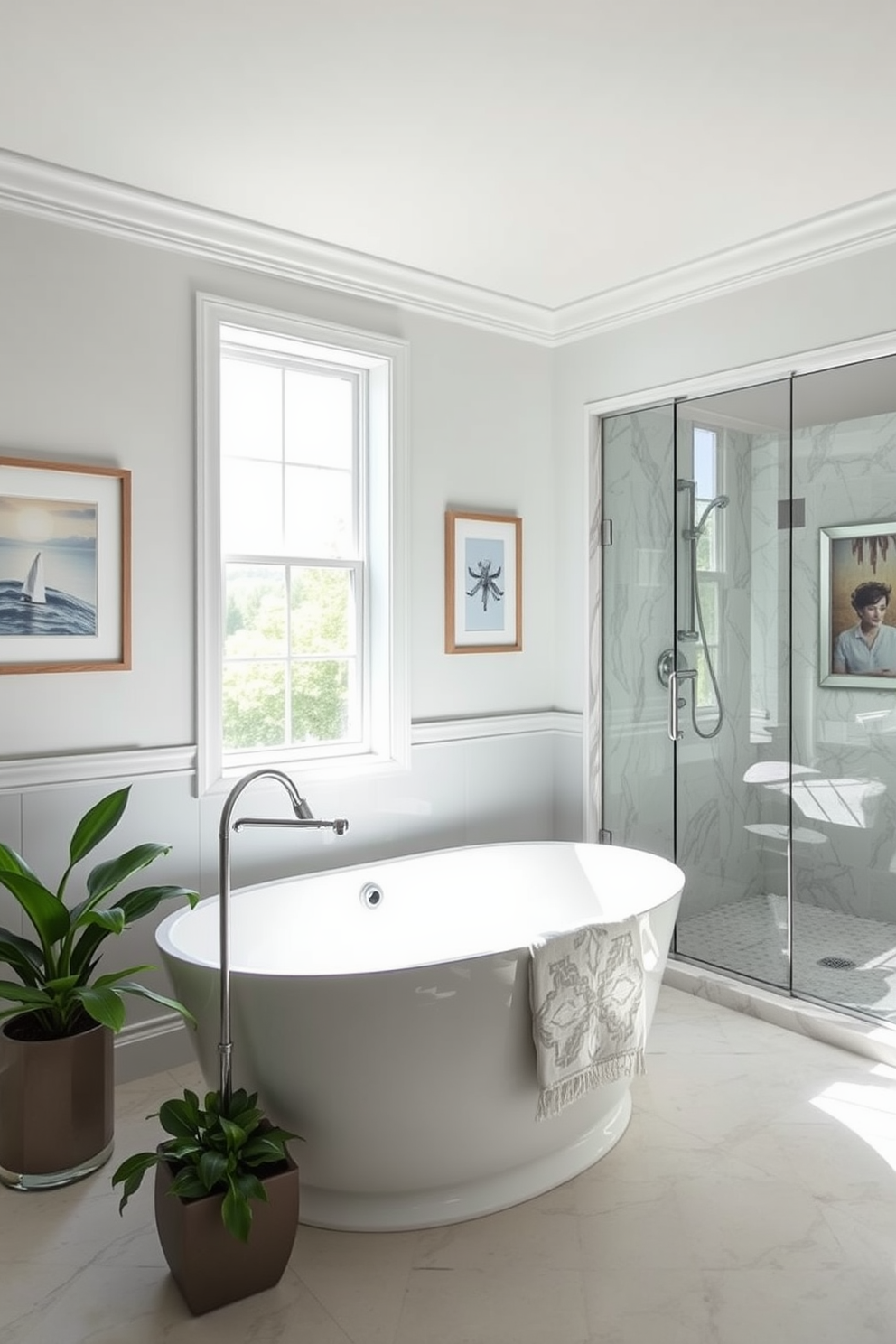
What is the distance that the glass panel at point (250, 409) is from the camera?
3266mm

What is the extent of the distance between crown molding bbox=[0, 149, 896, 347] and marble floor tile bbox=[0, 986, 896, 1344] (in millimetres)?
2497

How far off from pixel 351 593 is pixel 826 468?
1.63 meters

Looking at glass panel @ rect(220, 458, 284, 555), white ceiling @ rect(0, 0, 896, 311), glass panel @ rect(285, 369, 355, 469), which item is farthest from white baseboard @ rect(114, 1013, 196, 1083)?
white ceiling @ rect(0, 0, 896, 311)

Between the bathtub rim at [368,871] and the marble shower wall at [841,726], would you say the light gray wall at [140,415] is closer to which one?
the bathtub rim at [368,871]

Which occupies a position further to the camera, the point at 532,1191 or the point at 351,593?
the point at 351,593

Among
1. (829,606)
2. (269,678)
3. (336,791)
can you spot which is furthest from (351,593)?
(829,606)

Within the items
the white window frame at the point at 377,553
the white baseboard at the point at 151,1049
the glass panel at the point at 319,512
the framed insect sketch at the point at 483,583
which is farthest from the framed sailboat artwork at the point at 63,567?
the framed insect sketch at the point at 483,583

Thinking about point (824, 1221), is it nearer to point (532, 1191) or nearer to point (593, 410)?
point (532, 1191)

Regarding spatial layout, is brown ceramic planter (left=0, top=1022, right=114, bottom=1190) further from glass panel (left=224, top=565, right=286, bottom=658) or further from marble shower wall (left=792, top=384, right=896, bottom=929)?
marble shower wall (left=792, top=384, right=896, bottom=929)

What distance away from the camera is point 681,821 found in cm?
370

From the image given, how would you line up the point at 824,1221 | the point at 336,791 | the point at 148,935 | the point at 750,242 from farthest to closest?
the point at 336,791
the point at 750,242
the point at 148,935
the point at 824,1221

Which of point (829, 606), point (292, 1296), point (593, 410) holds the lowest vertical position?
point (292, 1296)

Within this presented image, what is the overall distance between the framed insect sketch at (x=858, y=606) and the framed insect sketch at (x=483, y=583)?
1.19m

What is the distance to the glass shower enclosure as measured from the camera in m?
3.14
